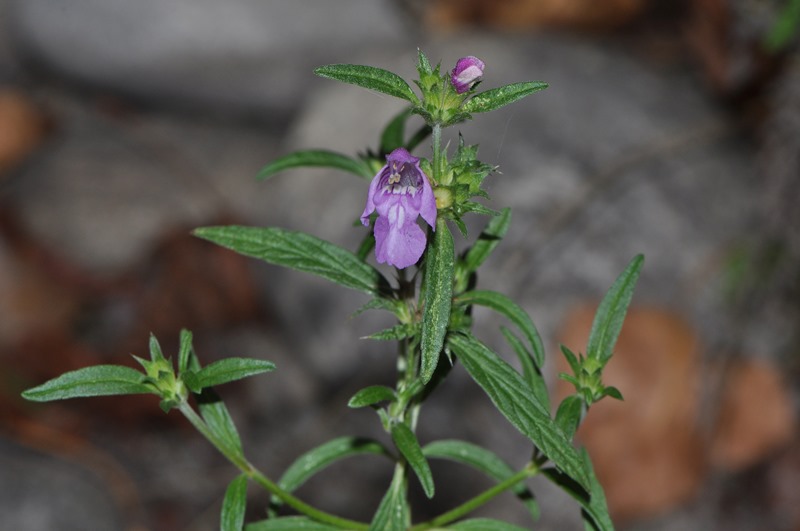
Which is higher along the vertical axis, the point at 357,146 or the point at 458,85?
the point at 357,146

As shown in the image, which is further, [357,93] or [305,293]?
[357,93]

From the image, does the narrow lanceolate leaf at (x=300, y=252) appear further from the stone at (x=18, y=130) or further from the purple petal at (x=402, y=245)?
the stone at (x=18, y=130)

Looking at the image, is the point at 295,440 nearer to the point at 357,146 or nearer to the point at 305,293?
the point at 305,293

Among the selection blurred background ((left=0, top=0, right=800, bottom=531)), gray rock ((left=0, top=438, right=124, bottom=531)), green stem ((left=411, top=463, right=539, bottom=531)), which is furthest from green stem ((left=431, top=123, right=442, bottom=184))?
gray rock ((left=0, top=438, right=124, bottom=531))

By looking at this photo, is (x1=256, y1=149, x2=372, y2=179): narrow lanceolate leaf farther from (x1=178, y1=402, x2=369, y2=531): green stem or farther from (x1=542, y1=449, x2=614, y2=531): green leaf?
(x1=542, y1=449, x2=614, y2=531): green leaf

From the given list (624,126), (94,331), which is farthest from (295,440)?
(624,126)

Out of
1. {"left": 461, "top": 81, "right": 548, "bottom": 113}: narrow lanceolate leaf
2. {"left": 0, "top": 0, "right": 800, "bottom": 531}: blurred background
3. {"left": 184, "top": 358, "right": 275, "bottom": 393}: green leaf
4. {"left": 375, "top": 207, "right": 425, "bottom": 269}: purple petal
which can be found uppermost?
{"left": 0, "top": 0, "right": 800, "bottom": 531}: blurred background
